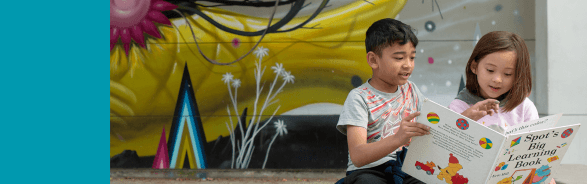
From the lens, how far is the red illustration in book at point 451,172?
1.52 metres

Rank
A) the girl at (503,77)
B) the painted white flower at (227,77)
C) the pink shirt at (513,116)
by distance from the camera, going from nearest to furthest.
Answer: the girl at (503,77), the pink shirt at (513,116), the painted white flower at (227,77)

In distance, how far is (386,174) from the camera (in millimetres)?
1816

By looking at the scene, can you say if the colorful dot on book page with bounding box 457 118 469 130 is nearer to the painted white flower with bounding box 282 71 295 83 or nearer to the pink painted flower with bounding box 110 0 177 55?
the painted white flower with bounding box 282 71 295 83

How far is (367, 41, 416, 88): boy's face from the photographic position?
178cm

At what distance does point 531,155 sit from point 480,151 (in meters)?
0.26

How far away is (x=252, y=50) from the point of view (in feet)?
15.2

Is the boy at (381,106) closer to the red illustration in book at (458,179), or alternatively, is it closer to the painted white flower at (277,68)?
the red illustration in book at (458,179)

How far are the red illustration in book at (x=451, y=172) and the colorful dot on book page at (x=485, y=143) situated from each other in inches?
5.0

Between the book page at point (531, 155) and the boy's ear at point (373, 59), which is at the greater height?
the boy's ear at point (373, 59)

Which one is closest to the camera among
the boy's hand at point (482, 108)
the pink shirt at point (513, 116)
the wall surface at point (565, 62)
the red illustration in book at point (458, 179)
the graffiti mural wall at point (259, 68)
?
the red illustration in book at point (458, 179)

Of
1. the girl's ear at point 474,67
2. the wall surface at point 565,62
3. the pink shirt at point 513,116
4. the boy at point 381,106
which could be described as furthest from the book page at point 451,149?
the wall surface at point 565,62

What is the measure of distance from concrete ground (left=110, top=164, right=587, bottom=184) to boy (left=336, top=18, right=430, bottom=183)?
284 centimetres

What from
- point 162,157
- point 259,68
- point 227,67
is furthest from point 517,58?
point 162,157

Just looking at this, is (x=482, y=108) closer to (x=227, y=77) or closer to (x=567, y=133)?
(x=567, y=133)
